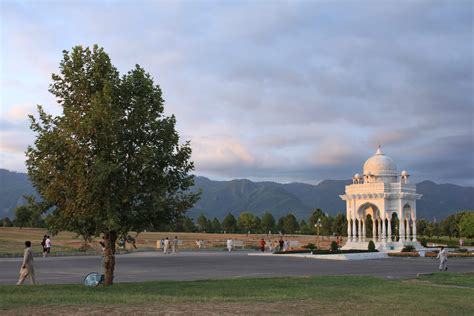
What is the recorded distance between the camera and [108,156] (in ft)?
65.7

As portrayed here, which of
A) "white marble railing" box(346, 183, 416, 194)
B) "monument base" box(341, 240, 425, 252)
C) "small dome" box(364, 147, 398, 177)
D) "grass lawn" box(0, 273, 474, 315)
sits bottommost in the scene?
"grass lawn" box(0, 273, 474, 315)

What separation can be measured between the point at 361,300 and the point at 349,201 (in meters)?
47.5

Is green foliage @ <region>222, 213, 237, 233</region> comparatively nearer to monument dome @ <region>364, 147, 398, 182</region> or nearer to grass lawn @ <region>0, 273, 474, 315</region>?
monument dome @ <region>364, 147, 398, 182</region>

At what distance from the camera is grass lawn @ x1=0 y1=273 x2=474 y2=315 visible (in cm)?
A: 1504

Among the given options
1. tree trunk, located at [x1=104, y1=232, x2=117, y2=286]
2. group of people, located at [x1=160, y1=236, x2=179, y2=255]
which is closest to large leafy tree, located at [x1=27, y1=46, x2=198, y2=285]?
tree trunk, located at [x1=104, y1=232, x2=117, y2=286]

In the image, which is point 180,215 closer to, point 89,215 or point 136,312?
point 89,215

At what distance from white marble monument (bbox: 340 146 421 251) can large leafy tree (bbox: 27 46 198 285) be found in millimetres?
43637

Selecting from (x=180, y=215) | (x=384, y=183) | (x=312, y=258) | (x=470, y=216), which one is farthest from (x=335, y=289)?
(x=470, y=216)

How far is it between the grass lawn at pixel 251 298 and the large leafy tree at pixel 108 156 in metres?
2.55

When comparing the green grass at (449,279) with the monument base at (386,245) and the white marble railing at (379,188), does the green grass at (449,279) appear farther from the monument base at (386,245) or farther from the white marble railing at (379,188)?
the white marble railing at (379,188)

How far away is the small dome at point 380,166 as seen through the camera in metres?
64.7

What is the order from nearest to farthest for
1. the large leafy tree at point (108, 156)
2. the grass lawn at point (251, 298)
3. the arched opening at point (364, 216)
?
1. the grass lawn at point (251, 298)
2. the large leafy tree at point (108, 156)
3. the arched opening at point (364, 216)

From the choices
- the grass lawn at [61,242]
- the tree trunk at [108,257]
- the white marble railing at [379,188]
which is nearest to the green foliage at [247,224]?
the grass lawn at [61,242]

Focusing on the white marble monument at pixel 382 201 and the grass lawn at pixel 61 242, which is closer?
the grass lawn at pixel 61 242
